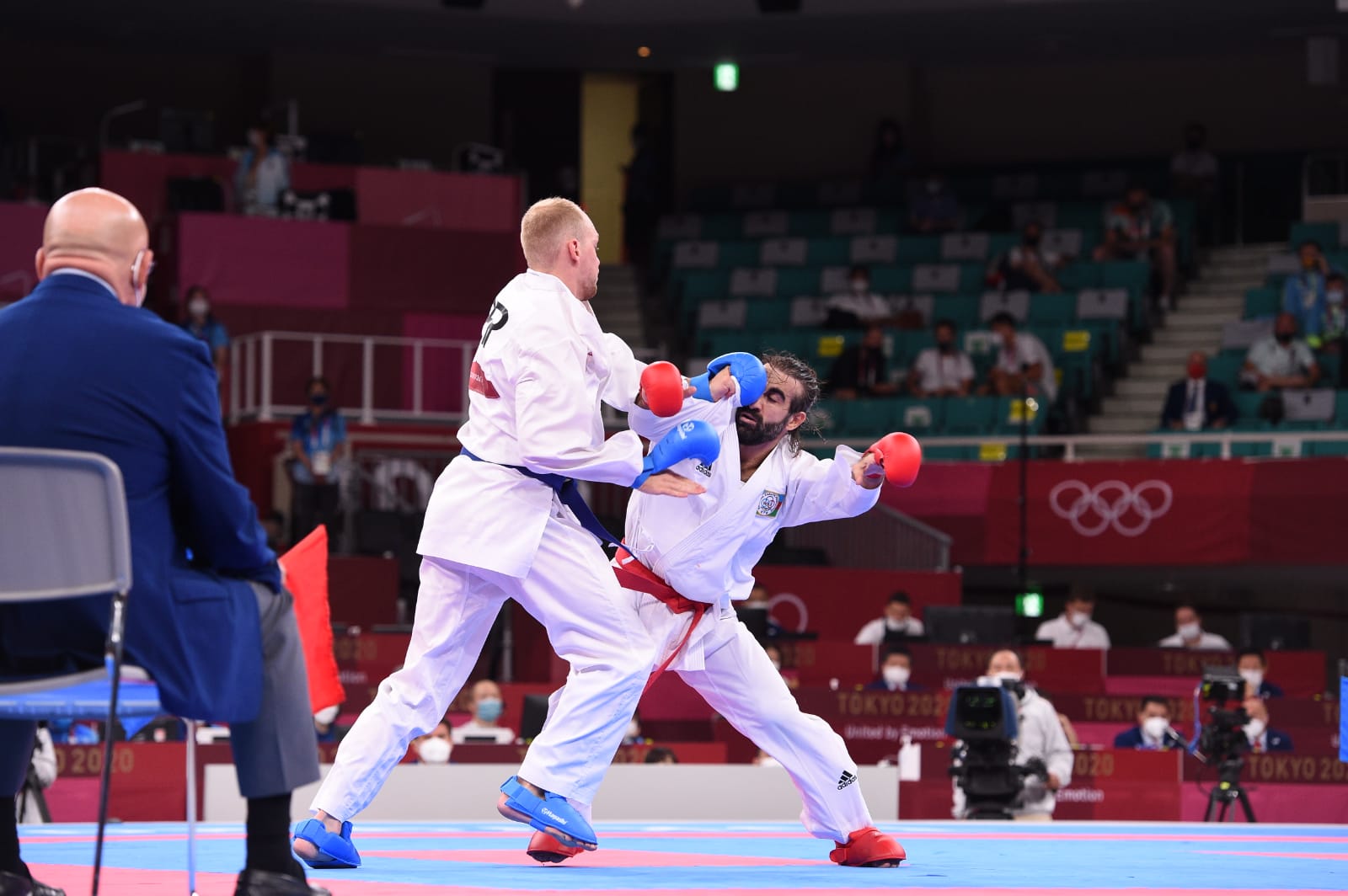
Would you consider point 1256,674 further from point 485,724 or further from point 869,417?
point 485,724

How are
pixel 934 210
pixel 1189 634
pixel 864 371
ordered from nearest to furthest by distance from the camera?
pixel 1189 634
pixel 864 371
pixel 934 210

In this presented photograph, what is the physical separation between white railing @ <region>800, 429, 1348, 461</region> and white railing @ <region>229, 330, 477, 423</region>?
151 inches

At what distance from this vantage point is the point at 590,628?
15.4 feet

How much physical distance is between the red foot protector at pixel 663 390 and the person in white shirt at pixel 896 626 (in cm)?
952

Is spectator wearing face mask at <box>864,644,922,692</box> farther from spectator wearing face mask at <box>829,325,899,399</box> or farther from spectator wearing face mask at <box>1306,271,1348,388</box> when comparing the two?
spectator wearing face mask at <box>1306,271,1348,388</box>

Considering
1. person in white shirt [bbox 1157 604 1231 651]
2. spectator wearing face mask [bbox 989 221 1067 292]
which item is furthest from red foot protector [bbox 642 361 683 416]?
spectator wearing face mask [bbox 989 221 1067 292]

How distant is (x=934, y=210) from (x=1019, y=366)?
3664 mm

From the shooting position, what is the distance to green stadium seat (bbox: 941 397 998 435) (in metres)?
17.1

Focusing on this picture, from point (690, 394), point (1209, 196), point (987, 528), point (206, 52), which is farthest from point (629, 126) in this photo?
point (690, 394)

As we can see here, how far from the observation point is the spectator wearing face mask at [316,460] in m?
15.8

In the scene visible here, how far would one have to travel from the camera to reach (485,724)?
35.8 ft

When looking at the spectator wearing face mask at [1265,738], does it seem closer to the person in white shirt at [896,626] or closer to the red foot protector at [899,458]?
the person in white shirt at [896,626]

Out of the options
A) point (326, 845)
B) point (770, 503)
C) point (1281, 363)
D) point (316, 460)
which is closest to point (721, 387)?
point (770, 503)

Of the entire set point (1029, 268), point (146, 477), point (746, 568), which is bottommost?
point (746, 568)
